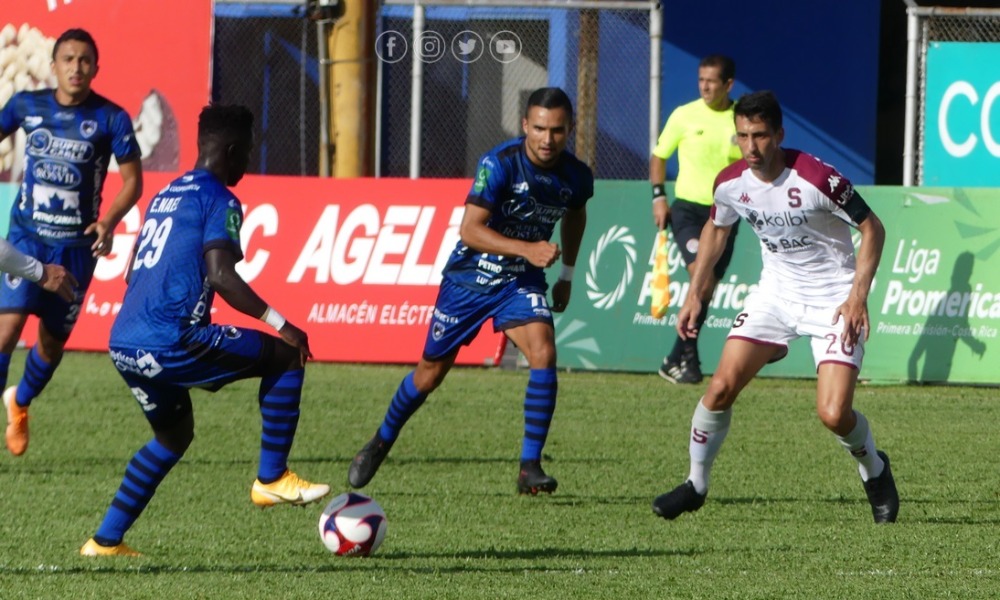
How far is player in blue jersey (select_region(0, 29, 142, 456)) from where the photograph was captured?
9.54 m

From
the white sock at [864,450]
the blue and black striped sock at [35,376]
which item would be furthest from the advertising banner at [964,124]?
the blue and black striped sock at [35,376]

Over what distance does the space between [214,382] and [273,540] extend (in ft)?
3.09

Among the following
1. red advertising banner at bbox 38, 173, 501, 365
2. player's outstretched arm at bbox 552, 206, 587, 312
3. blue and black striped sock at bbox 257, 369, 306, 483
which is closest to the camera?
blue and black striped sock at bbox 257, 369, 306, 483

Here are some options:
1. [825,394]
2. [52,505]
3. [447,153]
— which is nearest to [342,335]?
[447,153]

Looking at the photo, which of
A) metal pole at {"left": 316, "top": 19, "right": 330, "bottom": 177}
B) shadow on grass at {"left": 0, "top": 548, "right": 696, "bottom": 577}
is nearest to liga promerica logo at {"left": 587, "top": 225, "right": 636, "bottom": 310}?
metal pole at {"left": 316, "top": 19, "right": 330, "bottom": 177}

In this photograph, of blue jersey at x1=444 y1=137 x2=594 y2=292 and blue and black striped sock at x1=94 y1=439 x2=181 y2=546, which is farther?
blue jersey at x1=444 y1=137 x2=594 y2=292

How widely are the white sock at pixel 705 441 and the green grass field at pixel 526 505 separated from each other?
21cm

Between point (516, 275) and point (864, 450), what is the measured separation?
205cm

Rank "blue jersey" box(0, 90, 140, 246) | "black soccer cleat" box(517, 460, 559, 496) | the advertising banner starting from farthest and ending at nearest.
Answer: the advertising banner → "blue jersey" box(0, 90, 140, 246) → "black soccer cleat" box(517, 460, 559, 496)

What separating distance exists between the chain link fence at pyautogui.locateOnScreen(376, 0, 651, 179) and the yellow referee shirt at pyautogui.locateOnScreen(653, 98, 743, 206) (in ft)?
16.0

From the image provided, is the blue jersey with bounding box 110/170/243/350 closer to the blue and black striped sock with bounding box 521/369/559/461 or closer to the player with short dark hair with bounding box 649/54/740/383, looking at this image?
the blue and black striped sock with bounding box 521/369/559/461

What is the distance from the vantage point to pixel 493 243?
27.4 feet

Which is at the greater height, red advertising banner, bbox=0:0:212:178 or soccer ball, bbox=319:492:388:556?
red advertising banner, bbox=0:0:212:178

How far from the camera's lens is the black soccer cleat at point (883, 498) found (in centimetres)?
783
